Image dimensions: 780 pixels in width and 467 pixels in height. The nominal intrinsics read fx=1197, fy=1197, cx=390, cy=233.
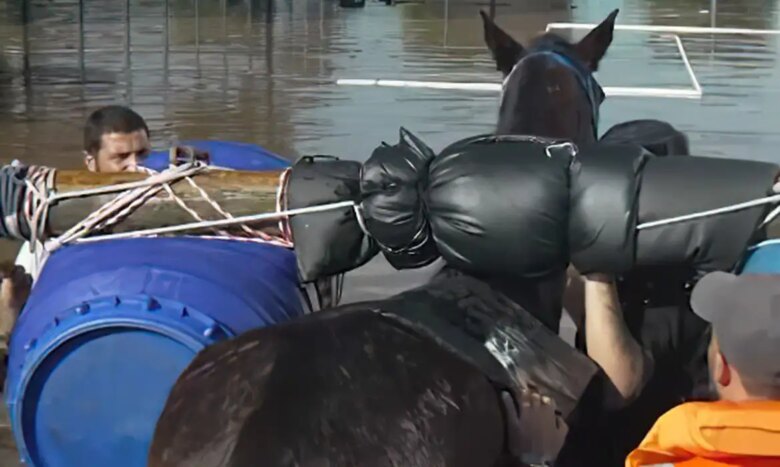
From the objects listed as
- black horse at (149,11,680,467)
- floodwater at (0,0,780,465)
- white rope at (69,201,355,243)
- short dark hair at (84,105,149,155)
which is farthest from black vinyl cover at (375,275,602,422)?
floodwater at (0,0,780,465)

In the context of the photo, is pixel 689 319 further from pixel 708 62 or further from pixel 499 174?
pixel 708 62

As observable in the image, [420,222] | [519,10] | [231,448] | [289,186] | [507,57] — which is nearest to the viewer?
[231,448]

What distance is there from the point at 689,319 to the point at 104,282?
1474mm

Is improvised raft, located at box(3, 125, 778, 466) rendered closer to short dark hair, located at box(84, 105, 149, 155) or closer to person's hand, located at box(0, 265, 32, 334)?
person's hand, located at box(0, 265, 32, 334)

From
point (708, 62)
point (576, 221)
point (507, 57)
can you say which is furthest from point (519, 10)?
point (576, 221)

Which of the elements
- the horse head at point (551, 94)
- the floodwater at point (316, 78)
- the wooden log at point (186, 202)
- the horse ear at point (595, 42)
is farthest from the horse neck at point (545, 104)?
the floodwater at point (316, 78)

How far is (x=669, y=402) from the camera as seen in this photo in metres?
3.22

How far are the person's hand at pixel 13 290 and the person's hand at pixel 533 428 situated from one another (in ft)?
6.88

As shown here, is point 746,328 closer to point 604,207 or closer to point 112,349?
point 604,207

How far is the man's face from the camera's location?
4.66 m

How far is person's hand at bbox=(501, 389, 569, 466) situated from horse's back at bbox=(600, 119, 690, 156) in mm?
Answer: 1137

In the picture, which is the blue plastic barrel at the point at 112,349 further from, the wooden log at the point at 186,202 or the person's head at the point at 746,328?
the person's head at the point at 746,328

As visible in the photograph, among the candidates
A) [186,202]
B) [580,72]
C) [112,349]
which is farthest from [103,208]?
[580,72]

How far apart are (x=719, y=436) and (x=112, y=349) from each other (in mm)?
1264
